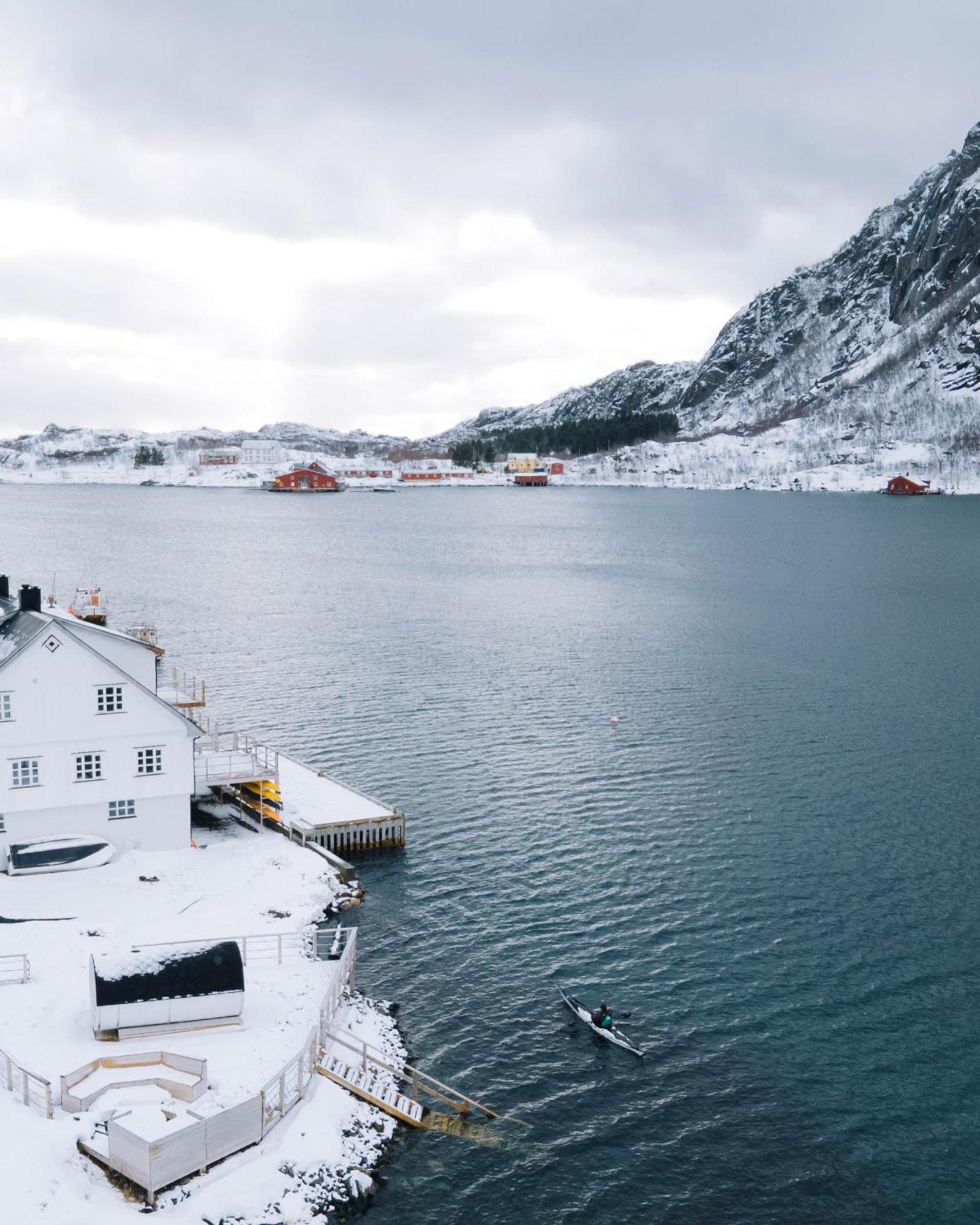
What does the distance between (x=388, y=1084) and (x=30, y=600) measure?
87.1ft

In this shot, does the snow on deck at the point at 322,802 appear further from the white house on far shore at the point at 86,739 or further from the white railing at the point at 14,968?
the white railing at the point at 14,968

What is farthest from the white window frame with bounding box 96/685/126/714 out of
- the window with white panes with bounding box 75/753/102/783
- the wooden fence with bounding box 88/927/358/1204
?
the wooden fence with bounding box 88/927/358/1204

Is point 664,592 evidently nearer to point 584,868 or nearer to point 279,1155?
point 584,868

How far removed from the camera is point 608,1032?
3638cm

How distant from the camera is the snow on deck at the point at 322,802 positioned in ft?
174

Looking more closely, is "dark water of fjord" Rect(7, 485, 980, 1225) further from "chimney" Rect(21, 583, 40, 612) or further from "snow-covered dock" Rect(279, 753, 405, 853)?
"chimney" Rect(21, 583, 40, 612)

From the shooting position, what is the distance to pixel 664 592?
144m

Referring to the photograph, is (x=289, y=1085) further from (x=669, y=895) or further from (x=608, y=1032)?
(x=669, y=895)

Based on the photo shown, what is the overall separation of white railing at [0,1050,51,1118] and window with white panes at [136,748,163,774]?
17.7m

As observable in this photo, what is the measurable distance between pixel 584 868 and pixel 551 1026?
44.8ft

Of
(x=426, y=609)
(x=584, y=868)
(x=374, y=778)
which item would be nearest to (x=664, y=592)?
(x=426, y=609)

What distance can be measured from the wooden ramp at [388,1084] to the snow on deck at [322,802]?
61.0 ft

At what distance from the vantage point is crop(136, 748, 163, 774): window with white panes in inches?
1842

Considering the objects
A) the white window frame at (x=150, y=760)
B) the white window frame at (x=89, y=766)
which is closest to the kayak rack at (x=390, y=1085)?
the white window frame at (x=150, y=760)
